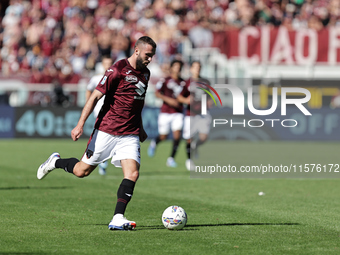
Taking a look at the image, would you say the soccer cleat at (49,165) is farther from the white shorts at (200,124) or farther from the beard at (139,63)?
the white shorts at (200,124)

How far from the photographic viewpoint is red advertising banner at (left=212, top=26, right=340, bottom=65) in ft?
80.3

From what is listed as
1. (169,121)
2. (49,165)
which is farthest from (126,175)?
(169,121)

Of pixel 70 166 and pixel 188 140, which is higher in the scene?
pixel 70 166

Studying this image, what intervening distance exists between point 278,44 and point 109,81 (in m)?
17.7

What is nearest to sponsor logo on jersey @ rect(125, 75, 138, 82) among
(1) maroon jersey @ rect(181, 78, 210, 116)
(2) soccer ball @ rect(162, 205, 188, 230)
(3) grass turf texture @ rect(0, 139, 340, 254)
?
(2) soccer ball @ rect(162, 205, 188, 230)

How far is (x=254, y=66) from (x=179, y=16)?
4.71 metres

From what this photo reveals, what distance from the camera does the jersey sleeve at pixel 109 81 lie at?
7.74 m

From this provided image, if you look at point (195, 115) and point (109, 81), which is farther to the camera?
point (195, 115)

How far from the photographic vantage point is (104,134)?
802cm

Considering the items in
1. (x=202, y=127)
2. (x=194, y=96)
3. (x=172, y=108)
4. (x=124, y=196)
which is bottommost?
(x=124, y=196)

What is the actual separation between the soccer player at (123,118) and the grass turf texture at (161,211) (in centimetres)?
72

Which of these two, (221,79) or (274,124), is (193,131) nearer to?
(221,79)

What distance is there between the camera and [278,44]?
2458 centimetres

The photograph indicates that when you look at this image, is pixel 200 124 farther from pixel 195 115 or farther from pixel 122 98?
pixel 122 98
